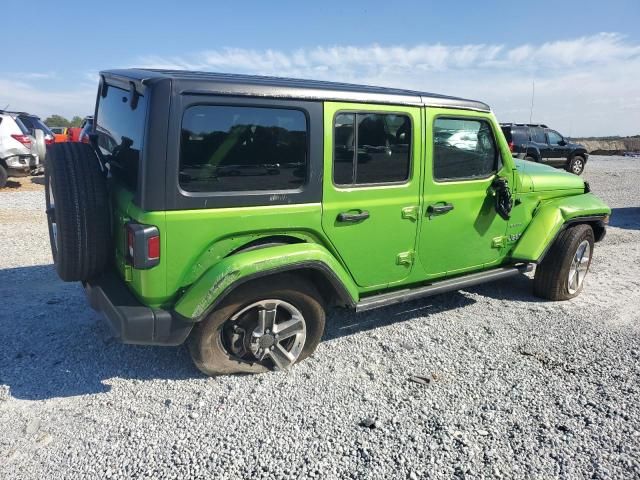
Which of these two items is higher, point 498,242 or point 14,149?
point 14,149

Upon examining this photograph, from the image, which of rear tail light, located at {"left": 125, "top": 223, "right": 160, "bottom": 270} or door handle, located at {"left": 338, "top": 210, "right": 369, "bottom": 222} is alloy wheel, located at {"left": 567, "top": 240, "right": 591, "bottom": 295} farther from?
rear tail light, located at {"left": 125, "top": 223, "right": 160, "bottom": 270}

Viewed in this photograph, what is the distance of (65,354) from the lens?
3344mm

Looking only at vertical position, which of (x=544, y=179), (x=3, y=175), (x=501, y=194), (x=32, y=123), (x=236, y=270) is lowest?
(x=3, y=175)

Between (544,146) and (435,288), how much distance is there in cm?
1523

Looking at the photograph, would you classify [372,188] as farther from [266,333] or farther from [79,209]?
[79,209]

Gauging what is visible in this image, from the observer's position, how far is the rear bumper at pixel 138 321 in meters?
2.66

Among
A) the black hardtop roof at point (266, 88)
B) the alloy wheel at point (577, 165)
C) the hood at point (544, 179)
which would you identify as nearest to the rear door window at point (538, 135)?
A: the alloy wheel at point (577, 165)

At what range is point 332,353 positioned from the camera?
3.51 metres

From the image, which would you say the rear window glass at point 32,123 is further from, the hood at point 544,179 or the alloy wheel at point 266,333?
the hood at point 544,179

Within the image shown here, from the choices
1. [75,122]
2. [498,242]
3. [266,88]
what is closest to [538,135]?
[498,242]

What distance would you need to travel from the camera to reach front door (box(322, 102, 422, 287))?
10.2ft

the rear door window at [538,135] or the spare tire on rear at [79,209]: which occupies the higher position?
the rear door window at [538,135]

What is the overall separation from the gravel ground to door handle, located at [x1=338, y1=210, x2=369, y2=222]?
1.03 m

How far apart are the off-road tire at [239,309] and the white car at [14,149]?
10275 millimetres
